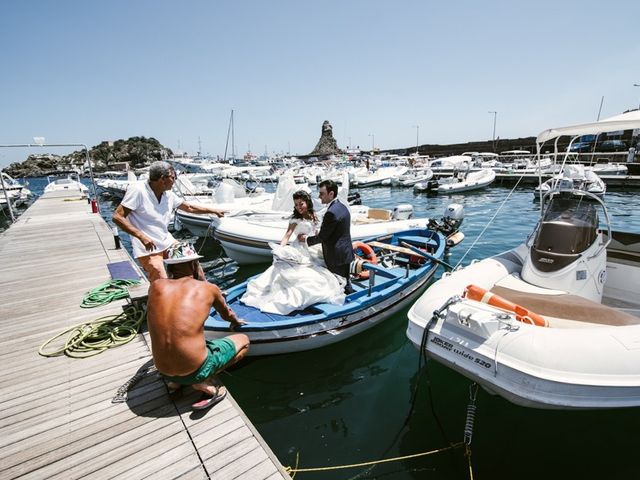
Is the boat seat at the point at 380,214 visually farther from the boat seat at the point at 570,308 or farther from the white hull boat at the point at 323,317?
the boat seat at the point at 570,308

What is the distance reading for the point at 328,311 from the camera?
15.5ft

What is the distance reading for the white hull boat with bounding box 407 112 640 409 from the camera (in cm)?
286

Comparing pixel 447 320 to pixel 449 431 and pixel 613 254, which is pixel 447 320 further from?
pixel 613 254

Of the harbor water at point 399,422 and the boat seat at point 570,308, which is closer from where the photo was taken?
the harbor water at point 399,422

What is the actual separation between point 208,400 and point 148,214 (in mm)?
2595

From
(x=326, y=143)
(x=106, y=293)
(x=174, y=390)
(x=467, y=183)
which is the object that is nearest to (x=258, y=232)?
(x=106, y=293)

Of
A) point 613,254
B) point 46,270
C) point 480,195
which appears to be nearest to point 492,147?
point 480,195

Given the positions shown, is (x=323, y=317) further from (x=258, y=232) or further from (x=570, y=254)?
(x=258, y=232)

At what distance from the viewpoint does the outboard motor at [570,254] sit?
446cm

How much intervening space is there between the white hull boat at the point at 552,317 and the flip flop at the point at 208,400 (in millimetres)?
2248

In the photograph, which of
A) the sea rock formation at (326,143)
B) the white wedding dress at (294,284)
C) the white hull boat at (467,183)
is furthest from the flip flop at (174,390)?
the sea rock formation at (326,143)

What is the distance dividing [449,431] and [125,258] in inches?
321

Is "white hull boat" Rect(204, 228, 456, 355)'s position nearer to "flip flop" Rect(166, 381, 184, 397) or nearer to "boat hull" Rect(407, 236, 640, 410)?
"flip flop" Rect(166, 381, 184, 397)

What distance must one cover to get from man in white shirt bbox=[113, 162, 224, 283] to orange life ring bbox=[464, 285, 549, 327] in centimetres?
405
